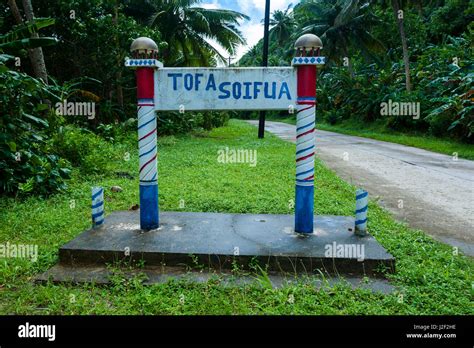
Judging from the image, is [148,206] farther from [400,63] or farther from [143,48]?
[400,63]

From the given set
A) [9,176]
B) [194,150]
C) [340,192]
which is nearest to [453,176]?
[340,192]

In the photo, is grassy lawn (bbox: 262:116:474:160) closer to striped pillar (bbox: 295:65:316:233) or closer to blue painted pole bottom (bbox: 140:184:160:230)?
striped pillar (bbox: 295:65:316:233)

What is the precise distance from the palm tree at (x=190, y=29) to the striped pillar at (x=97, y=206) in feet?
40.8

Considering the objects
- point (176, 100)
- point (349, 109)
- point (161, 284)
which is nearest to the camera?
point (161, 284)

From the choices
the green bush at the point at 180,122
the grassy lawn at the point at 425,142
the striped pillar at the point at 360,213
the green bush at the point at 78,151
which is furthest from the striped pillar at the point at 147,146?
the green bush at the point at 180,122

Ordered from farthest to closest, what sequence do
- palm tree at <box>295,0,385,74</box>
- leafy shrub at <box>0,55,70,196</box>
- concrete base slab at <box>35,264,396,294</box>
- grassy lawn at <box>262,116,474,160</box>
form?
palm tree at <box>295,0,385,74</box> → grassy lawn at <box>262,116,474,160</box> → leafy shrub at <box>0,55,70,196</box> → concrete base slab at <box>35,264,396,294</box>

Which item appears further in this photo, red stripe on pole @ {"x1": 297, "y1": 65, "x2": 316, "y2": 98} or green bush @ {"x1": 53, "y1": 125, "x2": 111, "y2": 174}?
green bush @ {"x1": 53, "y1": 125, "x2": 111, "y2": 174}

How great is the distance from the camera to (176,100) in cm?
423

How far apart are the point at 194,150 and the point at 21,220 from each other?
22.9 feet

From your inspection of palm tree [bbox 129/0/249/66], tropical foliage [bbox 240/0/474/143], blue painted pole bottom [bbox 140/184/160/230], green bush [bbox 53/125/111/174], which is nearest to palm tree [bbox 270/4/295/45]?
tropical foliage [bbox 240/0/474/143]

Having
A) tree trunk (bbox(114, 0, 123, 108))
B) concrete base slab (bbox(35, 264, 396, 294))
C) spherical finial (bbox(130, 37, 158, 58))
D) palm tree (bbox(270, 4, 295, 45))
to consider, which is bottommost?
concrete base slab (bbox(35, 264, 396, 294))

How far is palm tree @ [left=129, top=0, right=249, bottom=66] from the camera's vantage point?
15969mm

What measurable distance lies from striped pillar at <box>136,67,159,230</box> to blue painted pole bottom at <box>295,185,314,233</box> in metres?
1.50

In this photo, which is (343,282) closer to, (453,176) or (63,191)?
(63,191)
